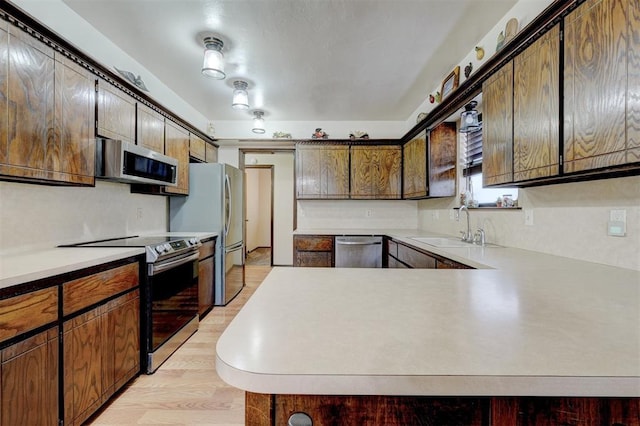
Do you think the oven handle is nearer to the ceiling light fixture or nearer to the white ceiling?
the white ceiling

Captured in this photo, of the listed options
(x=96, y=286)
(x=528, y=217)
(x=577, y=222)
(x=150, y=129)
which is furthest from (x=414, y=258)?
(x=150, y=129)

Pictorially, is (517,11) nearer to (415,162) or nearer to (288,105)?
(415,162)

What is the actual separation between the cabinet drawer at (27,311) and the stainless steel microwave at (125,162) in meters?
1.00

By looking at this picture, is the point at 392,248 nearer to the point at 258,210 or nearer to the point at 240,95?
the point at 240,95

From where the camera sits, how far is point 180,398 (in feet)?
5.92

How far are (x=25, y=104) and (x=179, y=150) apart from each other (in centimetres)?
162

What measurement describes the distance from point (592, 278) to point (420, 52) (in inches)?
82.8

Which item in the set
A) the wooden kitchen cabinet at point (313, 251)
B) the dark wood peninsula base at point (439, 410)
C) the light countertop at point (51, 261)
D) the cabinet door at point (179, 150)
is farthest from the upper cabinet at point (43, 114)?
the wooden kitchen cabinet at point (313, 251)

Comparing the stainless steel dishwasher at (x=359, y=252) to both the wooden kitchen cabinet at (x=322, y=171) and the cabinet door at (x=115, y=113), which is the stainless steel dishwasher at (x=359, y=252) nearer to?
the wooden kitchen cabinet at (x=322, y=171)

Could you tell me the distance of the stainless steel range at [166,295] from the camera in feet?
6.58

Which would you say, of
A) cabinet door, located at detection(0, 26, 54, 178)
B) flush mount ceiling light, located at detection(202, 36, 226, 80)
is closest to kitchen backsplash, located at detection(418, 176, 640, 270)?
→ flush mount ceiling light, located at detection(202, 36, 226, 80)

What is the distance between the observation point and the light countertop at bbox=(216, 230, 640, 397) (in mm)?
487

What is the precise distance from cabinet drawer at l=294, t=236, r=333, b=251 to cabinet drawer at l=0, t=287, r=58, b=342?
2.43m

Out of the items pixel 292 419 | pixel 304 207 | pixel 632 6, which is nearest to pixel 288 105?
pixel 304 207
